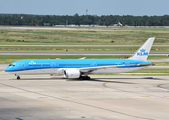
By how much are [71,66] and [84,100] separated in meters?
19.5

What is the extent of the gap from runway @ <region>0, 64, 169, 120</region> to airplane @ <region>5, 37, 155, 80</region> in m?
1.89

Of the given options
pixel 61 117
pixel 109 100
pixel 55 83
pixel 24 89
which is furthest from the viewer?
pixel 55 83

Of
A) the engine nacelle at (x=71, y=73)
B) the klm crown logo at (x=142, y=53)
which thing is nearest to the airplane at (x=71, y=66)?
the engine nacelle at (x=71, y=73)

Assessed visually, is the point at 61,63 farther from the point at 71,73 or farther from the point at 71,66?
the point at 71,73

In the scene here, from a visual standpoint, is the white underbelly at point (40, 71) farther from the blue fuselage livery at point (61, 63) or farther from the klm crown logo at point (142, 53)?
the klm crown logo at point (142, 53)

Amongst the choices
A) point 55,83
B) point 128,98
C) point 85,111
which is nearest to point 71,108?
point 85,111

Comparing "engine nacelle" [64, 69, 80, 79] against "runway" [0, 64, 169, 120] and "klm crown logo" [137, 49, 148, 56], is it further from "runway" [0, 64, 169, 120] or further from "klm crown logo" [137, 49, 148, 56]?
"klm crown logo" [137, 49, 148, 56]

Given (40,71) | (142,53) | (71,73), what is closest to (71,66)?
(71,73)

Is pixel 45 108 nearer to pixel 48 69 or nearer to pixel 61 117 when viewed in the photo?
pixel 61 117

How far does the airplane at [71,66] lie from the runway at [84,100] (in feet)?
6.20

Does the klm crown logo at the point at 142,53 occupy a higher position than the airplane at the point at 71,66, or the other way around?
the klm crown logo at the point at 142,53

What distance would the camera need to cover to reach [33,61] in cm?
5547

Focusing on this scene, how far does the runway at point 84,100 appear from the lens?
96.0 ft

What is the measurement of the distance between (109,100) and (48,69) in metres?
20.5
